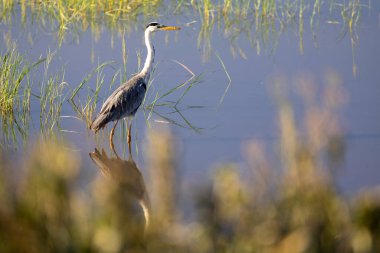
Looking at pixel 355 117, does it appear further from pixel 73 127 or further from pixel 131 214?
pixel 131 214

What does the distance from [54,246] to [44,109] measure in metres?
5.97

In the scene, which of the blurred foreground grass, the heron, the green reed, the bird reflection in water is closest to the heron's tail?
the heron

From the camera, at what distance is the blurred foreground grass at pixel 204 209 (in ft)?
6.70

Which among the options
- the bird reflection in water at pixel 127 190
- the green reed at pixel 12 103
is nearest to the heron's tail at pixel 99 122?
the bird reflection in water at pixel 127 190

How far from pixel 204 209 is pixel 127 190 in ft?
1.53

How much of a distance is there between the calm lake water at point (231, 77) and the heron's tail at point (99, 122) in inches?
4.6

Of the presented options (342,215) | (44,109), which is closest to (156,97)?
(44,109)

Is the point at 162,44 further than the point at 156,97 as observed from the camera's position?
Yes

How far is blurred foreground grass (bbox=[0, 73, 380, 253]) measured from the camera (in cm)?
204

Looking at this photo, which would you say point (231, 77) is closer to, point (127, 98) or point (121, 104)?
point (127, 98)

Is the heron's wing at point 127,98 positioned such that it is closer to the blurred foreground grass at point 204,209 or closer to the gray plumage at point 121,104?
the gray plumage at point 121,104

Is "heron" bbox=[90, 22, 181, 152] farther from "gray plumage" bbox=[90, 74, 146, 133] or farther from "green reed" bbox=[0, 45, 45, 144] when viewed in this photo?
"green reed" bbox=[0, 45, 45, 144]

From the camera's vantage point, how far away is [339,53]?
33.6 ft

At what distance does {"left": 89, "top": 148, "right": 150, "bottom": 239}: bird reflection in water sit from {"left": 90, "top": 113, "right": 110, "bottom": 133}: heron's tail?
333 millimetres
